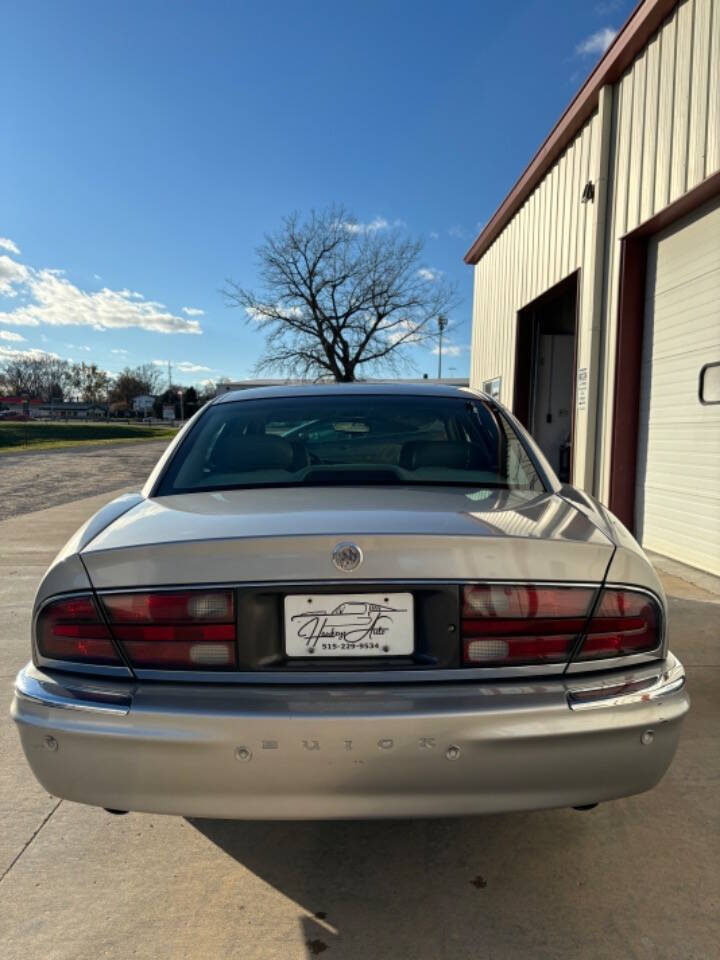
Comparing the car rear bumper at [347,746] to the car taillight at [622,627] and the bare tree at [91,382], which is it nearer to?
the car taillight at [622,627]

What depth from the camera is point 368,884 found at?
209 cm

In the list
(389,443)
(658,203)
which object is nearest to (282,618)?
(389,443)

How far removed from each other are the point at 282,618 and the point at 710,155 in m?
5.57

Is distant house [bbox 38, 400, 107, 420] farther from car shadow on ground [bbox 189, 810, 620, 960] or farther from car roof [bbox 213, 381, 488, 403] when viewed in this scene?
car shadow on ground [bbox 189, 810, 620, 960]

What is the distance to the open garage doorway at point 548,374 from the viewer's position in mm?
11703

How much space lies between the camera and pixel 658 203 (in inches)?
254

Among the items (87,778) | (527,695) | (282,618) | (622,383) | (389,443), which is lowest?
(87,778)

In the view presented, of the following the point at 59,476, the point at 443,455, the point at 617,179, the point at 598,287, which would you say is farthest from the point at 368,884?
the point at 59,476

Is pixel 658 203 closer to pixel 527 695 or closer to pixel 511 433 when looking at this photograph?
pixel 511 433

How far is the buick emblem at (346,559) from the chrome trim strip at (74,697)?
61 centimetres

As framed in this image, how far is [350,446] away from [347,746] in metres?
1.58

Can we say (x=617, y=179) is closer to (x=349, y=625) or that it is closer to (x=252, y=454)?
(x=252, y=454)

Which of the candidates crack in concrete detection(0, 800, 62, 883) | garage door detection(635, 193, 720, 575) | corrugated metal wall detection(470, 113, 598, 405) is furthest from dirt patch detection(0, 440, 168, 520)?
garage door detection(635, 193, 720, 575)

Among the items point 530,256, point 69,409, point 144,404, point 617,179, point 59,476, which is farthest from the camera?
point 69,409
